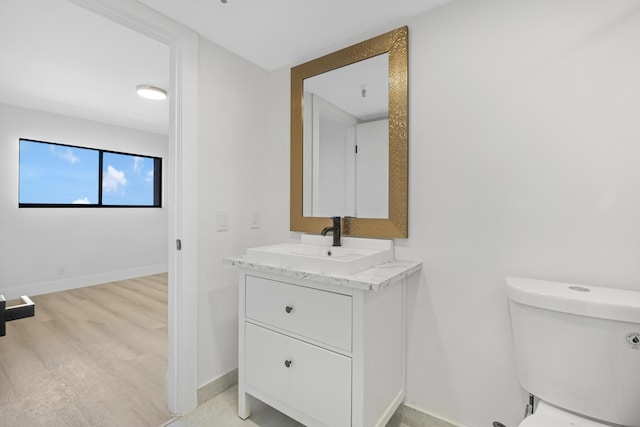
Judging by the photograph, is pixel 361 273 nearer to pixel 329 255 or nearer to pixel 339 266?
pixel 339 266

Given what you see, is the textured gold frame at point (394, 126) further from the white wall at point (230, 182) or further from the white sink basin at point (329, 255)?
the white wall at point (230, 182)

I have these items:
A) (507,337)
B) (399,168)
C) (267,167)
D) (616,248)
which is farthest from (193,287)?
(616,248)

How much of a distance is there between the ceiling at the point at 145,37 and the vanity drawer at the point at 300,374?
5.26 feet

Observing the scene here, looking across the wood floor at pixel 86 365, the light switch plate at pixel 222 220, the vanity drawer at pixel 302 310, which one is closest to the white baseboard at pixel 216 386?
the wood floor at pixel 86 365

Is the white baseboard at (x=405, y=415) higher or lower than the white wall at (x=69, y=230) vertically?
lower

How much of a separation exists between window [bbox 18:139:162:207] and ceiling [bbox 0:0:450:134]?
986 mm

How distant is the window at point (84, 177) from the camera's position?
12.1 ft

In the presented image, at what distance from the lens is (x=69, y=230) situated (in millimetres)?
3889

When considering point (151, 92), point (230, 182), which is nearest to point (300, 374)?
point (230, 182)

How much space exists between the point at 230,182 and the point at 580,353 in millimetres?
1798

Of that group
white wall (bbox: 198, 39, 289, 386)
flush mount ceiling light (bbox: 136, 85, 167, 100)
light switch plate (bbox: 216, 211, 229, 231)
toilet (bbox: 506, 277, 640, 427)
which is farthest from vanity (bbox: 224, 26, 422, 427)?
flush mount ceiling light (bbox: 136, 85, 167, 100)

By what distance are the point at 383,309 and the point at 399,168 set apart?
2.31ft

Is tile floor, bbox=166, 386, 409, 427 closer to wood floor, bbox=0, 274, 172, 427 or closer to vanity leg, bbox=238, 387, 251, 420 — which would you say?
vanity leg, bbox=238, 387, 251, 420

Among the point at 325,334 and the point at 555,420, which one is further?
the point at 325,334
